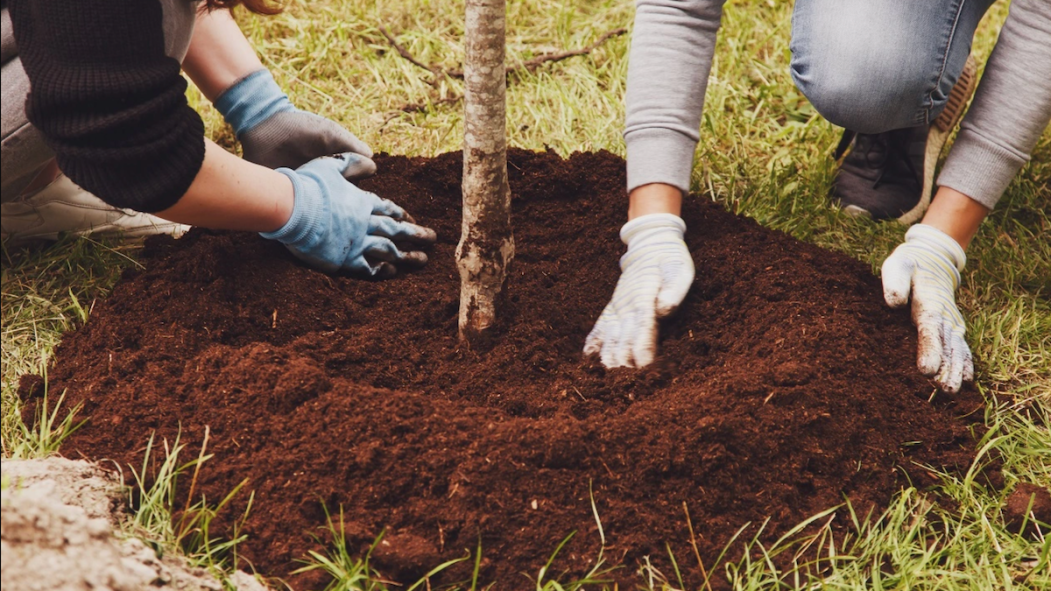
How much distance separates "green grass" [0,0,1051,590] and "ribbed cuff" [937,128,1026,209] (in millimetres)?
344

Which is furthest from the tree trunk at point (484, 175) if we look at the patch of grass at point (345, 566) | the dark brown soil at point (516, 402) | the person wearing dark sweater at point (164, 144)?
the patch of grass at point (345, 566)

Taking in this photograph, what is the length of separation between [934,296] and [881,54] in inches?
26.3

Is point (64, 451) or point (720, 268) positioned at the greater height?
point (720, 268)

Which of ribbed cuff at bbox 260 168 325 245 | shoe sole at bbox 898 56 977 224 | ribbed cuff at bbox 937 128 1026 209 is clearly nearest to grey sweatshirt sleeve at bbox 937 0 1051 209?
ribbed cuff at bbox 937 128 1026 209

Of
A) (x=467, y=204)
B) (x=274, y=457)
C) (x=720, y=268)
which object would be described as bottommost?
(x=274, y=457)

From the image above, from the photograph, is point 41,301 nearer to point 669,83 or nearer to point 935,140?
point 669,83

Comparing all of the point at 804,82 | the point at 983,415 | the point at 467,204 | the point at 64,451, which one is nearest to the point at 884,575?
the point at 983,415

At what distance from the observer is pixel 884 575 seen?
1.66 meters

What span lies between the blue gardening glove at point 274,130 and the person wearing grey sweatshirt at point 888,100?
0.95m

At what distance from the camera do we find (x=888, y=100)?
230 centimetres

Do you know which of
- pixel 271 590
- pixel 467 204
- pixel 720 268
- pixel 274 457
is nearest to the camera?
pixel 271 590

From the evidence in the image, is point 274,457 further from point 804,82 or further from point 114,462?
point 804,82

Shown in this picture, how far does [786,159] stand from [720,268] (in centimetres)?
97

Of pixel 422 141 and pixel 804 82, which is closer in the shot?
pixel 804 82
